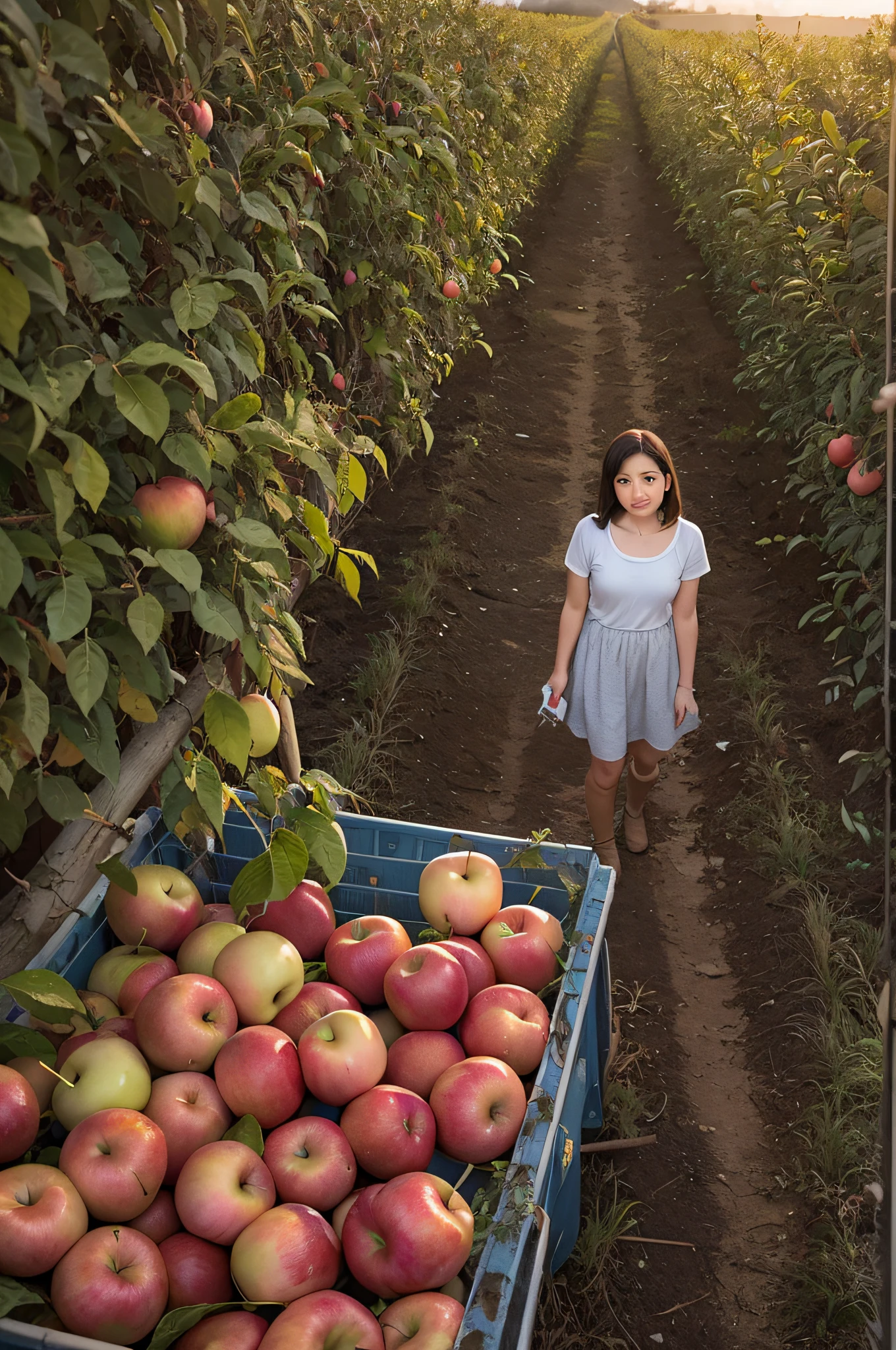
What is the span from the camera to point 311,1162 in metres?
1.38

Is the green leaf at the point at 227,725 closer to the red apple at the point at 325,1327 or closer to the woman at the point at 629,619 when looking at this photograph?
the red apple at the point at 325,1327

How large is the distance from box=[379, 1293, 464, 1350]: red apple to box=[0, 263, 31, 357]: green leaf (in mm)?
1115

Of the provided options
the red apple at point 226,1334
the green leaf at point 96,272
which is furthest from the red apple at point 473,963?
the green leaf at point 96,272

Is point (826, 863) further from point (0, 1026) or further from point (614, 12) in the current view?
point (614, 12)

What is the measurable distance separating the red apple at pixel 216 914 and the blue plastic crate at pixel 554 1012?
135mm

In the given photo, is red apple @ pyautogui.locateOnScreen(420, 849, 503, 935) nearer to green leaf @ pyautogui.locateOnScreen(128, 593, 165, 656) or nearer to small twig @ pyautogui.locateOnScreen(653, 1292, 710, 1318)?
green leaf @ pyautogui.locateOnScreen(128, 593, 165, 656)

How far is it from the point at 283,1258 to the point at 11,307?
1076 millimetres

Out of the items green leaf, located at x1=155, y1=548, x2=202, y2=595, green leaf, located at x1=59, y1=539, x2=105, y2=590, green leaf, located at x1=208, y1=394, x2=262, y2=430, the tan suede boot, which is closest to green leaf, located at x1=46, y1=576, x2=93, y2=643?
green leaf, located at x1=59, y1=539, x2=105, y2=590

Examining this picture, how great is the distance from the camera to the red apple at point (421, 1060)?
60.1 inches

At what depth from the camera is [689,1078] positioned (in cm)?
262

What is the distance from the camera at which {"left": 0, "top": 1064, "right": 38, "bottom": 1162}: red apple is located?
4.10ft

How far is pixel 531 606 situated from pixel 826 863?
83.4 inches

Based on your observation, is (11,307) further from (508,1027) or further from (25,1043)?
(508,1027)

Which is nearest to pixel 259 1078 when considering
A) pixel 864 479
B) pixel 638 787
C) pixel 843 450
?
pixel 638 787
